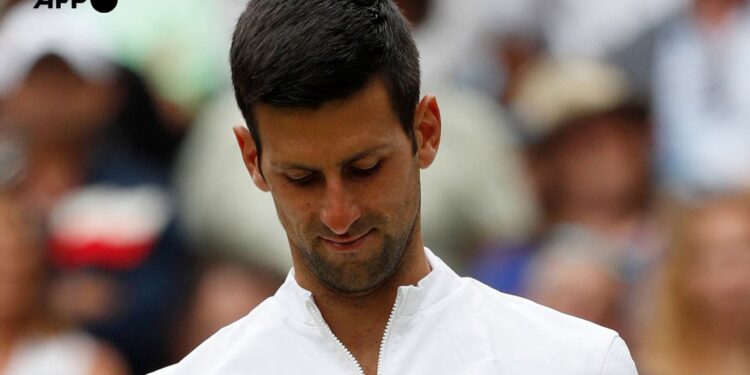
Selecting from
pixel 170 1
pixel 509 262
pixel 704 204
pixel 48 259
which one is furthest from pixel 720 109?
pixel 48 259

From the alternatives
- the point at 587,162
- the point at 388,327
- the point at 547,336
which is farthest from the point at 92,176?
the point at 547,336

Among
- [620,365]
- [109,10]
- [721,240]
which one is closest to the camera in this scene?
[620,365]

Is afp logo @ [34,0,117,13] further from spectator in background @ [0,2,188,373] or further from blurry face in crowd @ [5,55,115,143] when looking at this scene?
blurry face in crowd @ [5,55,115,143]

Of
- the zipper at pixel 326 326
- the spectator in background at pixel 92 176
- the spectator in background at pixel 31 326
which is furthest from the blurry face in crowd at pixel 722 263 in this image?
the zipper at pixel 326 326

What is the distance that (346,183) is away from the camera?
6.05ft

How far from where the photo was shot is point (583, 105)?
4281mm

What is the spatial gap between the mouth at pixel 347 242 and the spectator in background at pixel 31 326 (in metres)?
2.42

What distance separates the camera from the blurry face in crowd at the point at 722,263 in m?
4.07

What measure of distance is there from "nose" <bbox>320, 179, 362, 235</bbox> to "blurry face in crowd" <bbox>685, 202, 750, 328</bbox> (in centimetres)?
245

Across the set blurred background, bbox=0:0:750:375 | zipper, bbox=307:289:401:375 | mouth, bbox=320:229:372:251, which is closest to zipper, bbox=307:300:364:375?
zipper, bbox=307:289:401:375

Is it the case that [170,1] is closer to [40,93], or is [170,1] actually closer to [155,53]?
[155,53]

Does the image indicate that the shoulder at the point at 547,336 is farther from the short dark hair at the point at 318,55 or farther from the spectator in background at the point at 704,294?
the spectator in background at the point at 704,294

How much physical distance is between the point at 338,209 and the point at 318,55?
0.21 meters

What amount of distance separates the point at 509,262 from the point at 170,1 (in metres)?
1.38
